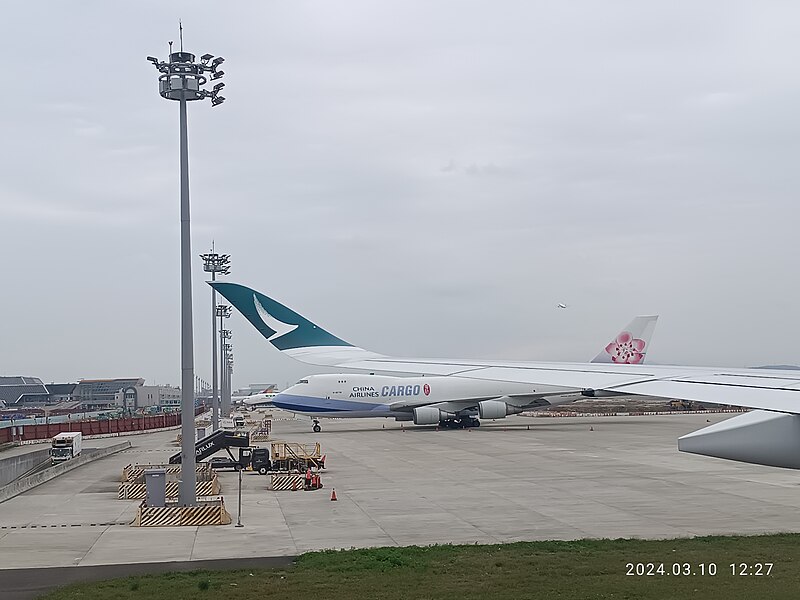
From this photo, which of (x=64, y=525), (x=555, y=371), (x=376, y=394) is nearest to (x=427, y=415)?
(x=376, y=394)

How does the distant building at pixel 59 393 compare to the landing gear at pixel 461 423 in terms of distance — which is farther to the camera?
the distant building at pixel 59 393

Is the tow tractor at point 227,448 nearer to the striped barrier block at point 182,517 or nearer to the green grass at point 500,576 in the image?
the striped barrier block at point 182,517

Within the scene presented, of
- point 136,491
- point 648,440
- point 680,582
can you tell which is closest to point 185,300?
point 136,491

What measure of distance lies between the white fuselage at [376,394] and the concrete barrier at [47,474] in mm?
13393

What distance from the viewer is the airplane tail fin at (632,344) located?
167 feet

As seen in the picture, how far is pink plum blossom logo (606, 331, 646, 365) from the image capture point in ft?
166

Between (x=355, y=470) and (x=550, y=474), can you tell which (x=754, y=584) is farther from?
(x=355, y=470)

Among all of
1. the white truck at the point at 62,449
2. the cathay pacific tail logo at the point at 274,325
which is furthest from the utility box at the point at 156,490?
the white truck at the point at 62,449

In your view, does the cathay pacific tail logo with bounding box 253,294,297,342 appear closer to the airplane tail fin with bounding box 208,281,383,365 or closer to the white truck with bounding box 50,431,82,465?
the airplane tail fin with bounding box 208,281,383,365

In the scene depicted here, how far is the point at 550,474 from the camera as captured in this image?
1139 inches

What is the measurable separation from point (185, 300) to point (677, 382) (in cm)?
1412

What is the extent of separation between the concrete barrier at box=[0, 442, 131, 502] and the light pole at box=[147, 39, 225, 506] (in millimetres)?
7224

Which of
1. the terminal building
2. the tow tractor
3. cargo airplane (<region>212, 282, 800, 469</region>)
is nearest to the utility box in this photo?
the tow tractor

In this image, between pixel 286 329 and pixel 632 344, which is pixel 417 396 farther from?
pixel 286 329
